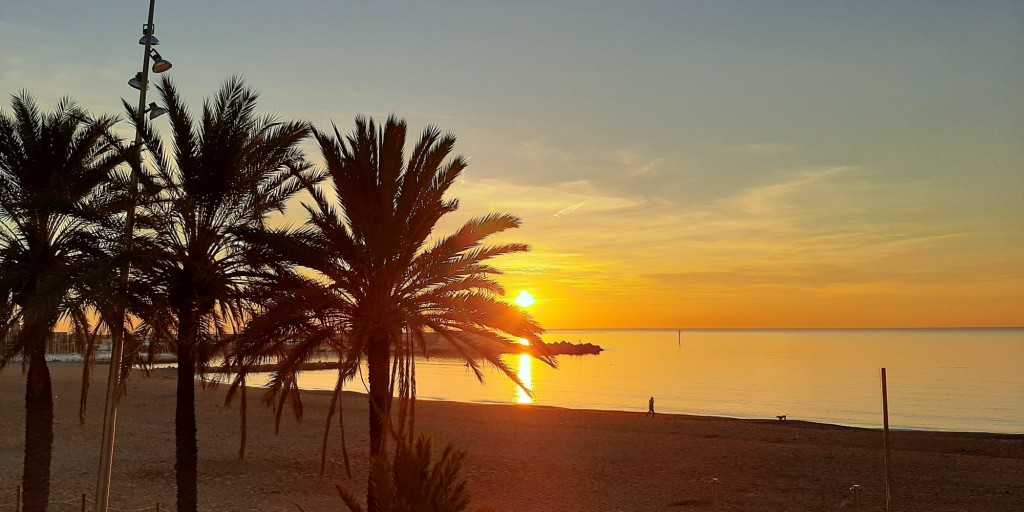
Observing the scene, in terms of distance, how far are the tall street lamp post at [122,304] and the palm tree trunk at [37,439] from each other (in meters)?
1.59

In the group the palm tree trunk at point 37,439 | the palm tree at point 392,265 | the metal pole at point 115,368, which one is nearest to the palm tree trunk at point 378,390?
the palm tree at point 392,265

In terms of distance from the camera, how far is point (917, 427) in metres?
45.2

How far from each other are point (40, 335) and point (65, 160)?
3050 millimetres

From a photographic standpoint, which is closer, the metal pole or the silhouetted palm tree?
the silhouetted palm tree

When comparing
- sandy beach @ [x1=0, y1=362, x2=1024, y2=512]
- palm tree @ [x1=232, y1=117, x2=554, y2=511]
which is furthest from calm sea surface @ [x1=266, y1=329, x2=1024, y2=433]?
palm tree @ [x1=232, y1=117, x2=554, y2=511]

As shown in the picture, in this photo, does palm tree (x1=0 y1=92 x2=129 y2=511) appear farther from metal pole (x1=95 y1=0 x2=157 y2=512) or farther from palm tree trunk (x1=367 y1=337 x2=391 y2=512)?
palm tree trunk (x1=367 y1=337 x2=391 y2=512)

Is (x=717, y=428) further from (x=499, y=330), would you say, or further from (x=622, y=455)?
(x=499, y=330)

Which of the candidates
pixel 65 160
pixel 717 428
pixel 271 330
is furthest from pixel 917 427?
pixel 65 160

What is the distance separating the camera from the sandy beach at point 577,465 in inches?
706

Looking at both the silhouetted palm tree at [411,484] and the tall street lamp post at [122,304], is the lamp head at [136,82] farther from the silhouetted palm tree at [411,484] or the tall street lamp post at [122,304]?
the silhouetted palm tree at [411,484]

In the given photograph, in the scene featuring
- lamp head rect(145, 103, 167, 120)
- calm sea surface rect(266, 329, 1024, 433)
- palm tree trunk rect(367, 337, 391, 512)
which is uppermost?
lamp head rect(145, 103, 167, 120)

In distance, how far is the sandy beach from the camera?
17.9 m

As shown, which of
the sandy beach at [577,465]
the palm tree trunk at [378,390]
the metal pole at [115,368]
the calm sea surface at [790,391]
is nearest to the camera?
the metal pole at [115,368]

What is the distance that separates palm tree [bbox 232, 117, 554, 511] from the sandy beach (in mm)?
1763
